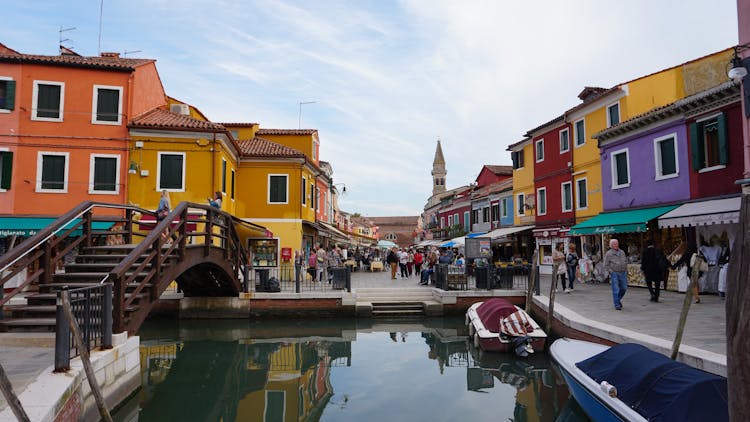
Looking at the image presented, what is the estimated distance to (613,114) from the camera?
2056 cm

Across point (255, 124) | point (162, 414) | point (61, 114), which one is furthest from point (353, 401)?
point (255, 124)

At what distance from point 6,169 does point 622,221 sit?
23187 millimetres

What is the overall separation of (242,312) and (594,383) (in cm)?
1242

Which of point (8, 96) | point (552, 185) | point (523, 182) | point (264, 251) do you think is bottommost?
point (264, 251)

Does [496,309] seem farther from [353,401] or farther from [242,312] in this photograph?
[242,312]

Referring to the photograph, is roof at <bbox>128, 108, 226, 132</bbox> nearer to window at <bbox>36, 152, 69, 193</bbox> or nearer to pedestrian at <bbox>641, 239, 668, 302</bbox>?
window at <bbox>36, 152, 69, 193</bbox>

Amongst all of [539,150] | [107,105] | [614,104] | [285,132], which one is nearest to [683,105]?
[614,104]

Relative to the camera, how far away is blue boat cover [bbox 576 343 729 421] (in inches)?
185

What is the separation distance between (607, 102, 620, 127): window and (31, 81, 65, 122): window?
74.0 ft

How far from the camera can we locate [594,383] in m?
6.32

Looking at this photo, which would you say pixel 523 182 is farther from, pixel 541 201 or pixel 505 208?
pixel 505 208

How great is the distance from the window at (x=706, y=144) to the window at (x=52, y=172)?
2239 cm

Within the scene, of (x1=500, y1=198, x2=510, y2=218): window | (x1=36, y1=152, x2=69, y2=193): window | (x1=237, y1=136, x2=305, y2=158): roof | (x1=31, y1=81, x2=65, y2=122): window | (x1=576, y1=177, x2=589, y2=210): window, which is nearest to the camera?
(x1=36, y1=152, x2=69, y2=193): window

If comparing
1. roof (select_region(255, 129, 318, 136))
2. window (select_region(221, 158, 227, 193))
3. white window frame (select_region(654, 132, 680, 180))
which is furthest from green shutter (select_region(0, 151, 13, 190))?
white window frame (select_region(654, 132, 680, 180))
